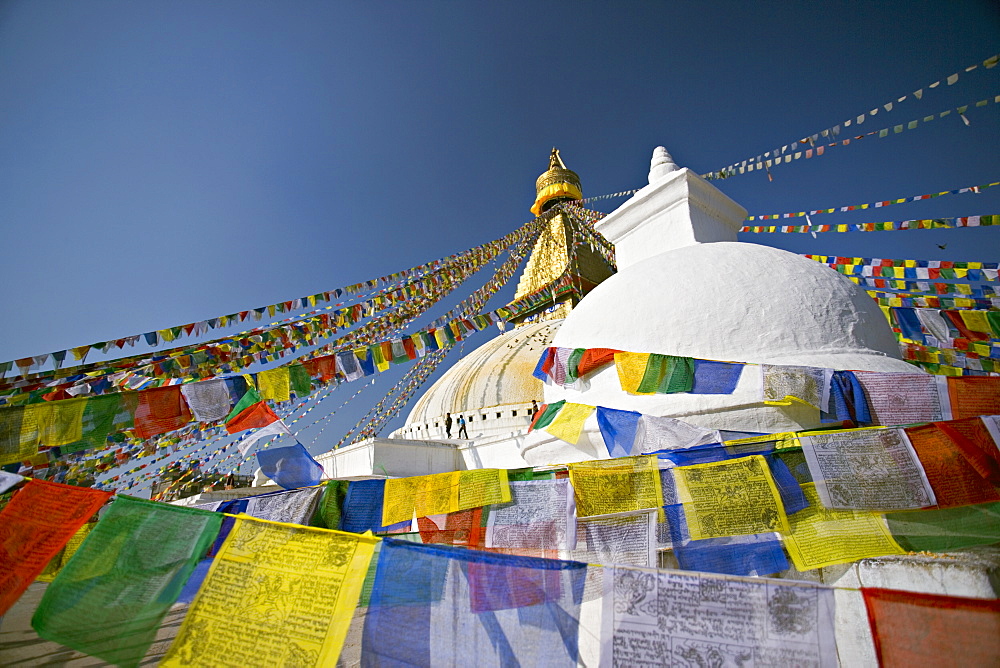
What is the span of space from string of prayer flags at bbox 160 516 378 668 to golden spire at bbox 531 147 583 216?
65.1ft

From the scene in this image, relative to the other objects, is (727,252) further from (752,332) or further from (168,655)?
(168,655)

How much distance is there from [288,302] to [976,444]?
6337 millimetres

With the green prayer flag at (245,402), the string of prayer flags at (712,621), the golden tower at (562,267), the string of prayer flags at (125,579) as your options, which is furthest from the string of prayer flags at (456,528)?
the golden tower at (562,267)

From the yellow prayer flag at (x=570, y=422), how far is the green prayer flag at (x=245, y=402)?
255 cm

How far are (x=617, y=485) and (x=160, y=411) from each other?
3668 millimetres

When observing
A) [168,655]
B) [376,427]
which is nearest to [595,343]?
[168,655]

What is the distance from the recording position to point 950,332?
5.47 metres

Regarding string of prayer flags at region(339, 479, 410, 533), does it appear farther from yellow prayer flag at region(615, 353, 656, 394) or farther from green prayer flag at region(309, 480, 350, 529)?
yellow prayer flag at region(615, 353, 656, 394)

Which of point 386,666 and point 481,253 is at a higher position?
point 481,253

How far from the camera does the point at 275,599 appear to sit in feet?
6.37

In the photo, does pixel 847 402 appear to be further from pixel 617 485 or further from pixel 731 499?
pixel 617 485

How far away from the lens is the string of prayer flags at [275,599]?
182 centimetres

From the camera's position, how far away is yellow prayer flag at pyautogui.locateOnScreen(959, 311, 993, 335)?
5.25 metres

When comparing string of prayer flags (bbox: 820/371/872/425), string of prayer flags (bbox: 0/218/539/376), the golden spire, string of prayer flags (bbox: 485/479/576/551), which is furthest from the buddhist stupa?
string of prayer flags (bbox: 485/479/576/551)
